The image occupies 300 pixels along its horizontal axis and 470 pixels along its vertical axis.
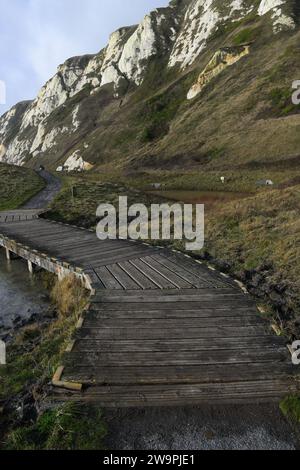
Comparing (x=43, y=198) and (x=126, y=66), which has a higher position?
(x=126, y=66)

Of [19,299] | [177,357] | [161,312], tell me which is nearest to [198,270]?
[161,312]

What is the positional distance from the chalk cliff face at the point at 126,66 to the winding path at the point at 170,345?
263 ft

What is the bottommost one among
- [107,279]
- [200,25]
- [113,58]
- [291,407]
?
[291,407]

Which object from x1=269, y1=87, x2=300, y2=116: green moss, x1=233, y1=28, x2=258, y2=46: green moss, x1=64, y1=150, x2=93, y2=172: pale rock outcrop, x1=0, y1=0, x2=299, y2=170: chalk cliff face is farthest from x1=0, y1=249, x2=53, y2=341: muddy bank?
x1=233, y1=28, x2=258, y2=46: green moss

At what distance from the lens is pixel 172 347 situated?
6.92 m

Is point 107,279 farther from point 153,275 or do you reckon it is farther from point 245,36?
point 245,36

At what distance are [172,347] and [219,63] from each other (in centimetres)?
8473

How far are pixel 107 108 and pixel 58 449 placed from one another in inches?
4792

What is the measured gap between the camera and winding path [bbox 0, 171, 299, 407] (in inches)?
226

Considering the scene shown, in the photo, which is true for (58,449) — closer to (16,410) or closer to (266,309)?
(16,410)

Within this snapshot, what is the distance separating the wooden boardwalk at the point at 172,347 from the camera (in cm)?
575

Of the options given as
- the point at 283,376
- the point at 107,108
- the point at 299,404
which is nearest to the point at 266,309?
the point at 283,376

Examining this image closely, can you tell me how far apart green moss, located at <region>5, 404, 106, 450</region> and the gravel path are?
20 centimetres

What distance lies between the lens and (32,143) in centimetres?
14875
